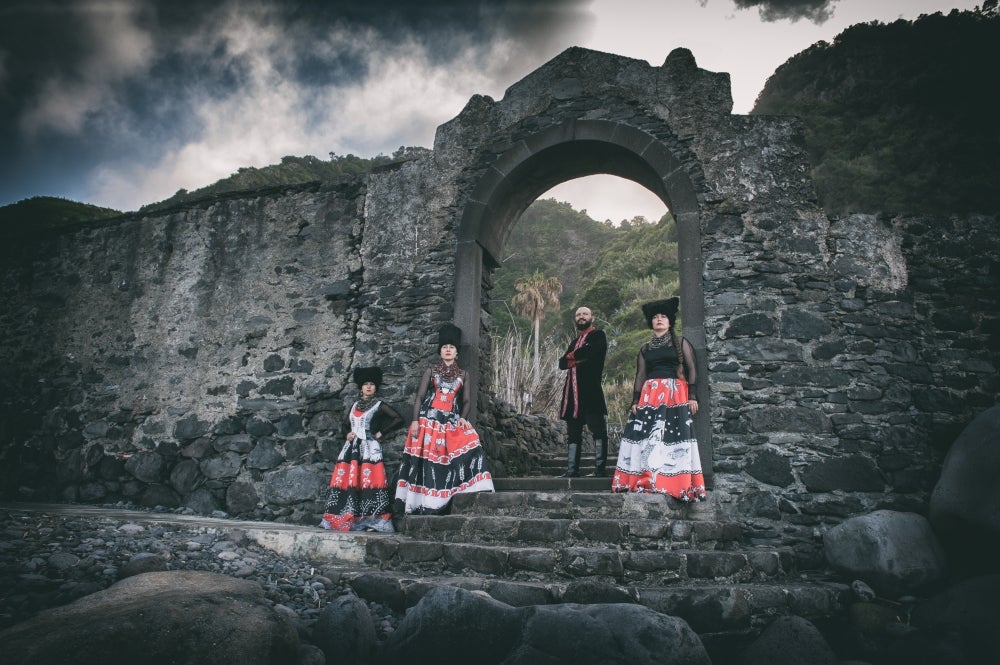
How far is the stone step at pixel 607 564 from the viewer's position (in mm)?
3590

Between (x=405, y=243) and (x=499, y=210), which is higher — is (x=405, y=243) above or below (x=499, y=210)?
below

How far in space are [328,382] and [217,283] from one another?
2134mm

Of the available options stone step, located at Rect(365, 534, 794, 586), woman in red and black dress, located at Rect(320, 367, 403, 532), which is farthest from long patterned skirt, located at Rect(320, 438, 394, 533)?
stone step, located at Rect(365, 534, 794, 586)

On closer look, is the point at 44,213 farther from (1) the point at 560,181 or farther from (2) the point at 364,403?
(1) the point at 560,181

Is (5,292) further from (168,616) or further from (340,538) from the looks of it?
(168,616)

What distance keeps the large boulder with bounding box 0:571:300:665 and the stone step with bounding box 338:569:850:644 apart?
1.18 meters

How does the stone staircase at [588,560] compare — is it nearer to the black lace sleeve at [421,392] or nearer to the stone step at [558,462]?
the black lace sleeve at [421,392]

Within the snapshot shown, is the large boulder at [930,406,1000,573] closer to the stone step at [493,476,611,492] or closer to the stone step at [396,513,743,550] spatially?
the stone step at [396,513,743,550]

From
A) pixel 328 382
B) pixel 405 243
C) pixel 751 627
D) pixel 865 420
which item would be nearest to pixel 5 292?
pixel 328 382

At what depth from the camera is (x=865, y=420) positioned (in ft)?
16.0

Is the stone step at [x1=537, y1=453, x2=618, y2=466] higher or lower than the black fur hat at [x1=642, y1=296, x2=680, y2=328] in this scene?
lower

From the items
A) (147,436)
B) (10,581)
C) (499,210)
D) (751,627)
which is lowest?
(751,627)

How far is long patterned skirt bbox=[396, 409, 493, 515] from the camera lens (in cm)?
505

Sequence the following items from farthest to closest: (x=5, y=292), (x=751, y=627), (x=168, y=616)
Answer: (x=5, y=292)
(x=751, y=627)
(x=168, y=616)
